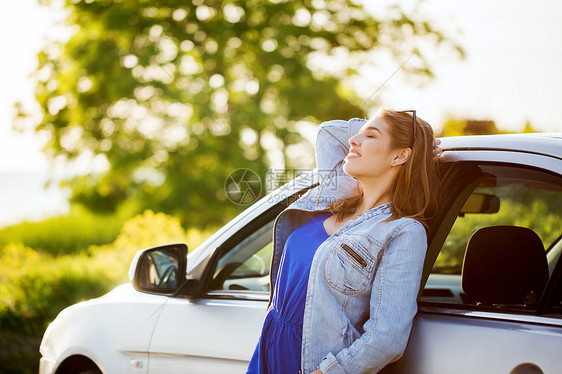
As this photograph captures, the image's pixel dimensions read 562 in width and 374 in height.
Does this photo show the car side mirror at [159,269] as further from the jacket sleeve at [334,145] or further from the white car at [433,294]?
the jacket sleeve at [334,145]

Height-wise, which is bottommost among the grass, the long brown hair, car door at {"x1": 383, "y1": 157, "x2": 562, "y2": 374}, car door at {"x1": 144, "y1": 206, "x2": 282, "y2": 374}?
the grass

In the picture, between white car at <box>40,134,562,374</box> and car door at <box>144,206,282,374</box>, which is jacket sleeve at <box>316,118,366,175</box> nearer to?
white car at <box>40,134,562,374</box>

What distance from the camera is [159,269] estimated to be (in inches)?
112

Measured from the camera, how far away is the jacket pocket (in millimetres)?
1875

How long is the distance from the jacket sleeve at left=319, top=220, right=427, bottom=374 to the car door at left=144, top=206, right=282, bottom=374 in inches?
25.1

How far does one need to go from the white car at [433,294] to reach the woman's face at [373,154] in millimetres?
204

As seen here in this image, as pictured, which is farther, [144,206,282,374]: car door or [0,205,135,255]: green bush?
Answer: [0,205,135,255]: green bush

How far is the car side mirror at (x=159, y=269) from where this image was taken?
266 cm

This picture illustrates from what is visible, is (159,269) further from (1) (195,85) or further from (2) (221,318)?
(1) (195,85)

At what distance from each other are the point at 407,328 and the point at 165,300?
135 centimetres

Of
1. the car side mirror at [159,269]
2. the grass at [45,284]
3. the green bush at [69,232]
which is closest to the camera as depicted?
the car side mirror at [159,269]

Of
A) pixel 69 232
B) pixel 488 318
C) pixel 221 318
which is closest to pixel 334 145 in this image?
pixel 221 318

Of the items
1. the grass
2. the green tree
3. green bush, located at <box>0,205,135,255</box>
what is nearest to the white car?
the grass

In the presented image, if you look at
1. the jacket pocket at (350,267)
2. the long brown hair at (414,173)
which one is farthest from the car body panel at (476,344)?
the long brown hair at (414,173)
